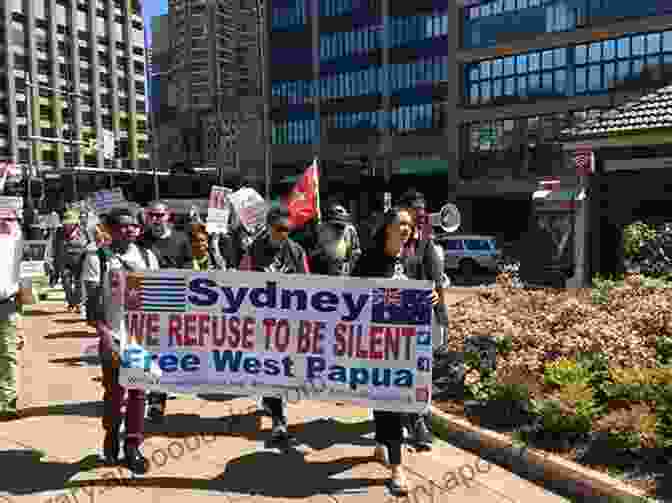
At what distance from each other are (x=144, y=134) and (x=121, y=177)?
5469cm

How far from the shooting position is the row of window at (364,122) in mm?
45875

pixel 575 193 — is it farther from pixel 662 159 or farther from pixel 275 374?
pixel 275 374

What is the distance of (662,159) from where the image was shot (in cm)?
1134

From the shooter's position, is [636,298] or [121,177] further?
[121,177]

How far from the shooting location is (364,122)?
48.9 metres

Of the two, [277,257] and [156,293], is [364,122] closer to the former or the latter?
[277,257]

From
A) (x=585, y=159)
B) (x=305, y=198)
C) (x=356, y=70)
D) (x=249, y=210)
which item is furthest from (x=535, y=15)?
(x=249, y=210)

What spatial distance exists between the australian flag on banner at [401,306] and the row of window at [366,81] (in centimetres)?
4259

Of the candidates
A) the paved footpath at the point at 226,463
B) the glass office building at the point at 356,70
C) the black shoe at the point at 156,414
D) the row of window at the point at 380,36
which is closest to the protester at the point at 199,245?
the paved footpath at the point at 226,463

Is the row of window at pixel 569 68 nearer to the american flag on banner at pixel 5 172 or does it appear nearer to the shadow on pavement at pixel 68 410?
the american flag on banner at pixel 5 172

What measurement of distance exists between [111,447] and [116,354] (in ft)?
2.45

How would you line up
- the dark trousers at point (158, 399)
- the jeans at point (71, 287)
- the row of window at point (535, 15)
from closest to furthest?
the dark trousers at point (158, 399) < the jeans at point (71, 287) < the row of window at point (535, 15)

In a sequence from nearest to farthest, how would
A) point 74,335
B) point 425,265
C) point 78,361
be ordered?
point 425,265
point 78,361
point 74,335

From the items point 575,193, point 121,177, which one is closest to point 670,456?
point 575,193
